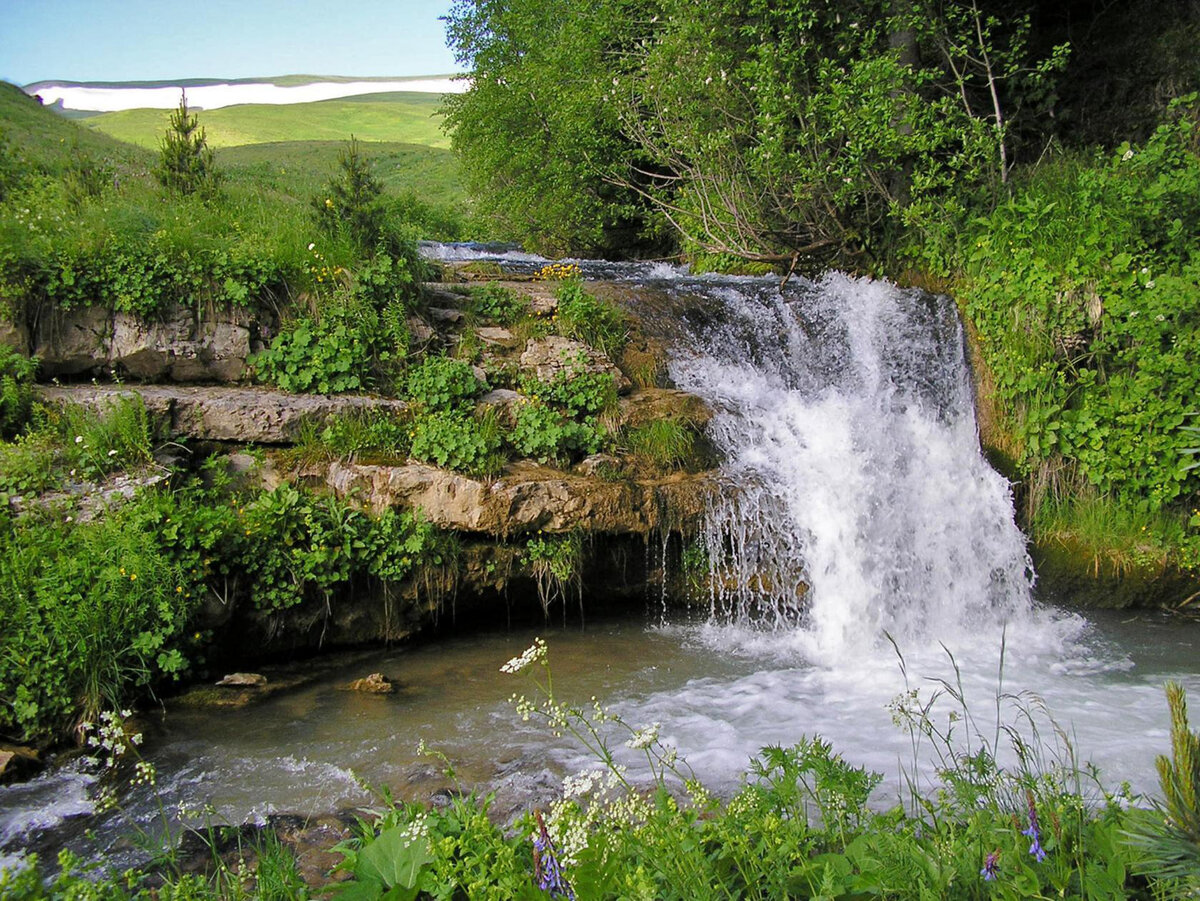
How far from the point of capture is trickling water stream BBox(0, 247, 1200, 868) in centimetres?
454

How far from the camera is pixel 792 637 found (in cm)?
656

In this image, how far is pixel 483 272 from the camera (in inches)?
411

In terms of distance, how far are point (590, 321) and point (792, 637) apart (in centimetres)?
362

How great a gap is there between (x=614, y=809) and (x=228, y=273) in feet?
20.9

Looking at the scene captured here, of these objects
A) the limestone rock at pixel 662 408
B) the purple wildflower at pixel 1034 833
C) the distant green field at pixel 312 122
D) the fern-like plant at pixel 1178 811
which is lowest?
the purple wildflower at pixel 1034 833

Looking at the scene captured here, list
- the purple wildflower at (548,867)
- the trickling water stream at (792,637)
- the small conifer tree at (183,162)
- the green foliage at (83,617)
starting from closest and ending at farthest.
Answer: the purple wildflower at (548,867)
the trickling water stream at (792,637)
the green foliage at (83,617)
the small conifer tree at (183,162)

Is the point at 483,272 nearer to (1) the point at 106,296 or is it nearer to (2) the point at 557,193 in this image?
(1) the point at 106,296

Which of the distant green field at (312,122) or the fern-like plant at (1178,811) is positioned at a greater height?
the distant green field at (312,122)

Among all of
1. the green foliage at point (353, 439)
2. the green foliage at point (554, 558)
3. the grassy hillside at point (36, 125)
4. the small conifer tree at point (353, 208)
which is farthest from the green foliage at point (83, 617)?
the grassy hillside at point (36, 125)

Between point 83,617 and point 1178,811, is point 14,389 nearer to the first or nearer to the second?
point 83,617

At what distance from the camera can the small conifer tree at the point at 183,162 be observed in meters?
8.77

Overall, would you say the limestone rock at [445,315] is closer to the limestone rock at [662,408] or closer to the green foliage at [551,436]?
the green foliage at [551,436]

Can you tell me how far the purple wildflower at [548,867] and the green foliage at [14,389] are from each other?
19.9ft

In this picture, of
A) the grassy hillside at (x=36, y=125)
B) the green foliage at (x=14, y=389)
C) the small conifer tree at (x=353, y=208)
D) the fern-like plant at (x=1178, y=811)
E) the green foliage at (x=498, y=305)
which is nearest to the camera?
the fern-like plant at (x=1178, y=811)
